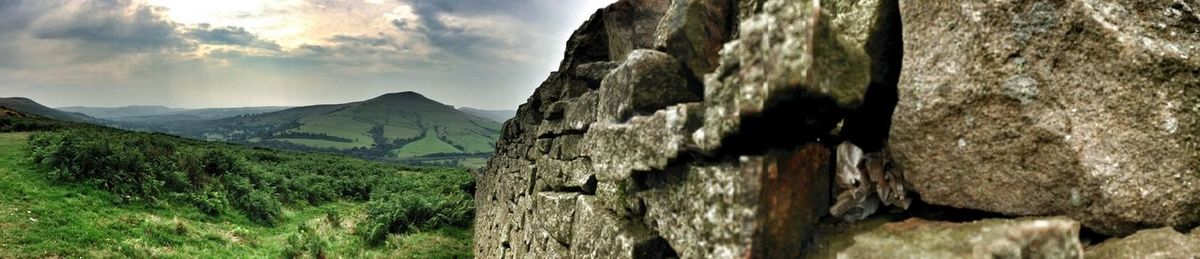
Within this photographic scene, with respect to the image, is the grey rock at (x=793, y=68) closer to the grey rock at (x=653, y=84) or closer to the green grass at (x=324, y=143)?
the grey rock at (x=653, y=84)

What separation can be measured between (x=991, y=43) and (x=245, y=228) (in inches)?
830

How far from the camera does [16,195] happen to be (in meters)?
15.4

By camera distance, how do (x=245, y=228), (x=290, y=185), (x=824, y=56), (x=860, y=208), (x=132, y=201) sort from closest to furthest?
(x=824, y=56) < (x=860, y=208) < (x=132, y=201) < (x=245, y=228) < (x=290, y=185)

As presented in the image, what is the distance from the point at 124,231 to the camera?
1439 centimetres

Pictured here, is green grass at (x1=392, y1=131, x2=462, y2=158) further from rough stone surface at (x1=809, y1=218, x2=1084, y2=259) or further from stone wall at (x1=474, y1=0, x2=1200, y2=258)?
rough stone surface at (x1=809, y1=218, x2=1084, y2=259)

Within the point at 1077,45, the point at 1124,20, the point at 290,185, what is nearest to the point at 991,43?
the point at 1077,45

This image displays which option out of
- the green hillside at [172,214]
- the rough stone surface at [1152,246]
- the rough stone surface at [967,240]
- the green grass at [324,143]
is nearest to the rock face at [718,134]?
the rough stone surface at [967,240]

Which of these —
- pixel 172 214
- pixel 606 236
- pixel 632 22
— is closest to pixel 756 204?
pixel 606 236

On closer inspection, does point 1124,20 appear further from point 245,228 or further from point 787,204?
point 245,228

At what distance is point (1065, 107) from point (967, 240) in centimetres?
70

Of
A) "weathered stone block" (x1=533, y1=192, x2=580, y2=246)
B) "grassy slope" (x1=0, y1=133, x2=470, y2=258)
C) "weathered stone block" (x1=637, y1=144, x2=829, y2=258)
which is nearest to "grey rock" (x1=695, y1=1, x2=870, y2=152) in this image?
"weathered stone block" (x1=637, y1=144, x2=829, y2=258)

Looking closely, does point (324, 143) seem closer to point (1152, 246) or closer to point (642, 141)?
point (642, 141)

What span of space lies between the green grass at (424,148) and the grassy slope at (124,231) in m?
136

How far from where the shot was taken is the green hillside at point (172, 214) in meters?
13.6
